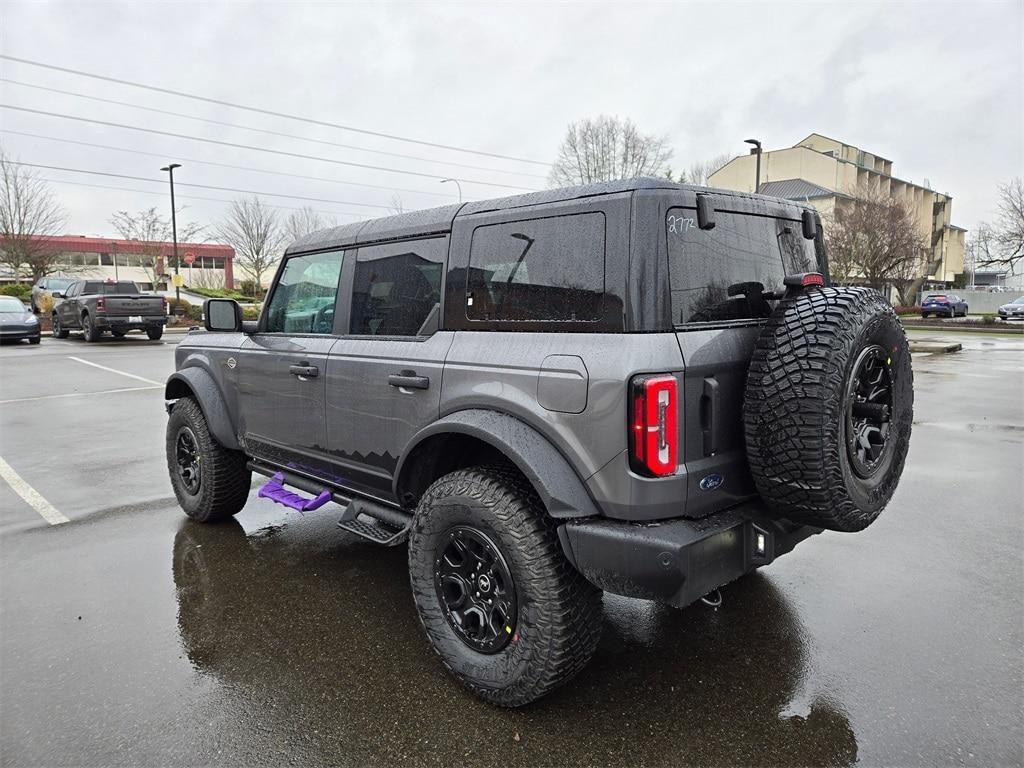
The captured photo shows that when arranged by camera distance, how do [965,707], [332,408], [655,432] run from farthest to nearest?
[332,408]
[965,707]
[655,432]

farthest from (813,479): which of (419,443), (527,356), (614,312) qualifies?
(419,443)

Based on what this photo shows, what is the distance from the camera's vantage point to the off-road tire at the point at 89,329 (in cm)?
1925

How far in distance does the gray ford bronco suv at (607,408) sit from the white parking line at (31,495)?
10.2 feet

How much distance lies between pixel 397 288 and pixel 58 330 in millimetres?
22540

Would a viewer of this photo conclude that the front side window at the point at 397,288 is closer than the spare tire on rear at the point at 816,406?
No

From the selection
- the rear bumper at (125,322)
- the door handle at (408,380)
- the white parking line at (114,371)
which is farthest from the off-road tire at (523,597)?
the rear bumper at (125,322)

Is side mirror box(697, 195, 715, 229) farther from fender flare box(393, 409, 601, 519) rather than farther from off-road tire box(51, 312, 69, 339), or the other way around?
off-road tire box(51, 312, 69, 339)

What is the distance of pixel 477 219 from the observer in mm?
3064

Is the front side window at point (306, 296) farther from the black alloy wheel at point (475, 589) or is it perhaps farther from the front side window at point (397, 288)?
the black alloy wheel at point (475, 589)

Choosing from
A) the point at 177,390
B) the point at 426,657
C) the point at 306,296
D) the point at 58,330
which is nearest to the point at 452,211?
the point at 306,296

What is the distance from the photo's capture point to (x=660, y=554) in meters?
2.32

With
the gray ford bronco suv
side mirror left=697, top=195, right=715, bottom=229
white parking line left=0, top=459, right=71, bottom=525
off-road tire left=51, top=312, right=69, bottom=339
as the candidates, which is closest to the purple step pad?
the gray ford bronco suv

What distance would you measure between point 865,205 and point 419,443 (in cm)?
3458

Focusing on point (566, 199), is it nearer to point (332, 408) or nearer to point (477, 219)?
point (477, 219)
